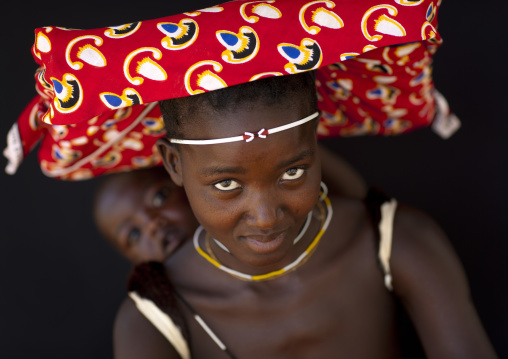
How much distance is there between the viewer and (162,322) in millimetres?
1292

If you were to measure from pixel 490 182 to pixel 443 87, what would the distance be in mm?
337

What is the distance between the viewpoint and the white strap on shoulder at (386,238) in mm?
1282

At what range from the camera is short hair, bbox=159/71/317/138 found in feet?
3.36

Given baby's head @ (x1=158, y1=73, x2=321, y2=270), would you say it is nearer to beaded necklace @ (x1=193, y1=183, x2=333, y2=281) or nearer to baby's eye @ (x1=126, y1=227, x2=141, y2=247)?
beaded necklace @ (x1=193, y1=183, x2=333, y2=281)

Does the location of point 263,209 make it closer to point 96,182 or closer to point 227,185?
point 227,185

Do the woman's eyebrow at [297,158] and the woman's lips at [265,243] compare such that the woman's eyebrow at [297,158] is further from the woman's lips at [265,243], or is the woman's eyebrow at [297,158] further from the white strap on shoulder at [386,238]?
the white strap on shoulder at [386,238]

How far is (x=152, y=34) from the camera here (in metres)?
0.99

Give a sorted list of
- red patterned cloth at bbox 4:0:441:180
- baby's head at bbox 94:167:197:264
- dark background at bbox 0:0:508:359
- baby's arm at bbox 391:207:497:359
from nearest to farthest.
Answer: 1. red patterned cloth at bbox 4:0:441:180
2. baby's arm at bbox 391:207:497:359
3. baby's head at bbox 94:167:197:264
4. dark background at bbox 0:0:508:359

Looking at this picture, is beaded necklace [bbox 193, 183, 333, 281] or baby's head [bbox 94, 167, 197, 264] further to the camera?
baby's head [bbox 94, 167, 197, 264]

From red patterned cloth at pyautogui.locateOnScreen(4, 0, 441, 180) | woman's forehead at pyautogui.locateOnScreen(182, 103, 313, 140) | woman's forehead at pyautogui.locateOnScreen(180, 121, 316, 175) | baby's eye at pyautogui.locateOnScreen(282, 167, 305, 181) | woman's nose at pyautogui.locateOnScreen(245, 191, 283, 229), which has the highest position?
red patterned cloth at pyautogui.locateOnScreen(4, 0, 441, 180)

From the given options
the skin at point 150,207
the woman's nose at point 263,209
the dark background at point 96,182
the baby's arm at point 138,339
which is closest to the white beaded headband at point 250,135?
the woman's nose at point 263,209

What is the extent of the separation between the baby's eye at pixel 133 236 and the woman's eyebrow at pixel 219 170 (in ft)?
2.17

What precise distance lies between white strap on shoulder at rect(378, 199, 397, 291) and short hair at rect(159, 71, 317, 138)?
0.33m

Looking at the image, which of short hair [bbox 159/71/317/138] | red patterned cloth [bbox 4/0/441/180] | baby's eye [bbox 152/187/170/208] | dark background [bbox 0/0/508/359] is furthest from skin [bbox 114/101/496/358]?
dark background [bbox 0/0/508/359]
